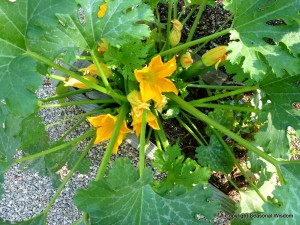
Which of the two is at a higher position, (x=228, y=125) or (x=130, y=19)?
(x=130, y=19)

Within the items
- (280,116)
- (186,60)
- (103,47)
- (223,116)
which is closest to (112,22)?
(103,47)

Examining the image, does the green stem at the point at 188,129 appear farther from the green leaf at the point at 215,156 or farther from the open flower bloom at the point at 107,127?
the open flower bloom at the point at 107,127

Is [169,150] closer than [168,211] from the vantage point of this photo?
No

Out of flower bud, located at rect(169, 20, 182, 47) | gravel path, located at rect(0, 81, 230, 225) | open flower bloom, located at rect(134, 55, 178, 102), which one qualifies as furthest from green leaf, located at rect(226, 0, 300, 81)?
gravel path, located at rect(0, 81, 230, 225)

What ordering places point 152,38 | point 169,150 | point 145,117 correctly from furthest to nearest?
point 152,38
point 145,117
point 169,150

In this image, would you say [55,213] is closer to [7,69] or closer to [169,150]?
[169,150]

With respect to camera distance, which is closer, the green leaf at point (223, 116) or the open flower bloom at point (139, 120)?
the open flower bloom at point (139, 120)

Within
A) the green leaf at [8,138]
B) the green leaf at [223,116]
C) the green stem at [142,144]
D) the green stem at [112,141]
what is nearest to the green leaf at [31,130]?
the green leaf at [8,138]

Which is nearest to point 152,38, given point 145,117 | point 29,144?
point 145,117
